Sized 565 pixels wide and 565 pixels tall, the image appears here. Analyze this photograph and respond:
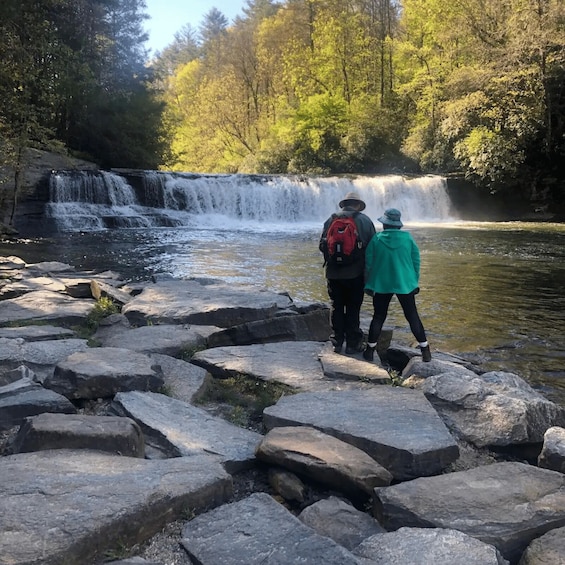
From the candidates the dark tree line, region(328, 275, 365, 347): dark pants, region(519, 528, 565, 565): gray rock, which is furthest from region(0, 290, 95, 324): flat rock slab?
the dark tree line

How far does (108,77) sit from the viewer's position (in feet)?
84.9

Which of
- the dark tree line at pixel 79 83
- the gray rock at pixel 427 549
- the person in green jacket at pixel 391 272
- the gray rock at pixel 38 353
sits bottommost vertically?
the gray rock at pixel 427 549

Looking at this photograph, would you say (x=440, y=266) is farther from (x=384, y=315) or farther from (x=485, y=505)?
(x=485, y=505)

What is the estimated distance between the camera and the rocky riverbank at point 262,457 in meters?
2.26

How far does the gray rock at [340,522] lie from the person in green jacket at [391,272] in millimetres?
2432

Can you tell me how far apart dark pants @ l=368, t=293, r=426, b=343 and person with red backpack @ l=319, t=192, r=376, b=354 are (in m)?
0.21

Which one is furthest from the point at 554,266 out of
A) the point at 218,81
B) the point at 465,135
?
the point at 218,81

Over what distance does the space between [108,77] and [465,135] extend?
17471mm

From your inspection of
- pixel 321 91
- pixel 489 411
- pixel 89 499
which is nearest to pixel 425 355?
pixel 489 411

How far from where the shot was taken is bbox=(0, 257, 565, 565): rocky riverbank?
2.26 meters

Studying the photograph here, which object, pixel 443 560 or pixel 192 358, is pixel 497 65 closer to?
pixel 192 358

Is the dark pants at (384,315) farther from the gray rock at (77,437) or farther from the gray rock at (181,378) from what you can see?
the gray rock at (77,437)

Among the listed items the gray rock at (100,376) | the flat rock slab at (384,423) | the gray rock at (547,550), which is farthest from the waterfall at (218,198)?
the gray rock at (547,550)

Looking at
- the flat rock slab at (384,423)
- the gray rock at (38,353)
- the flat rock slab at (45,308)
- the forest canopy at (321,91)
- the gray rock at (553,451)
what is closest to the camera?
the flat rock slab at (384,423)
